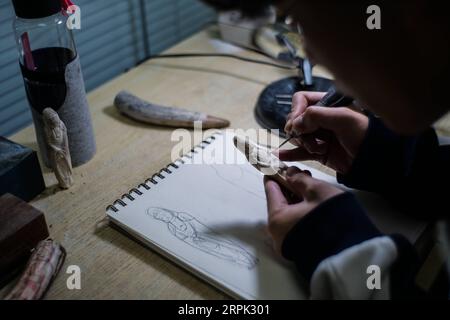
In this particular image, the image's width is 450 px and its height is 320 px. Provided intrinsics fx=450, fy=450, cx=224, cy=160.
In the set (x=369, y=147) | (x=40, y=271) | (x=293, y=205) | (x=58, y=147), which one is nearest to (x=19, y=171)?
(x=58, y=147)

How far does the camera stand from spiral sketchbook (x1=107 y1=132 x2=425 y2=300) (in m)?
0.56

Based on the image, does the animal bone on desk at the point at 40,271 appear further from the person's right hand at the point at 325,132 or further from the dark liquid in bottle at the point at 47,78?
the person's right hand at the point at 325,132

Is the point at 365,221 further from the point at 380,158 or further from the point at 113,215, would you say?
the point at 113,215

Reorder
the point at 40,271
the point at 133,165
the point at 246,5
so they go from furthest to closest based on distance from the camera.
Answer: the point at 133,165
the point at 40,271
the point at 246,5

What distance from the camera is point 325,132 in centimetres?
70

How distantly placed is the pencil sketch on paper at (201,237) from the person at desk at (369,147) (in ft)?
0.19

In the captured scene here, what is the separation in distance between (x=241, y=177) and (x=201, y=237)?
148mm

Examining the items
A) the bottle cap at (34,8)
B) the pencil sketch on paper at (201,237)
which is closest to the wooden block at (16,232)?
the pencil sketch on paper at (201,237)

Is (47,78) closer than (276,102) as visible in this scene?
Yes

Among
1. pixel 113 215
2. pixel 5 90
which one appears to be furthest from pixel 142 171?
pixel 5 90

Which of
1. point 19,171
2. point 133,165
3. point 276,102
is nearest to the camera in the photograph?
point 19,171

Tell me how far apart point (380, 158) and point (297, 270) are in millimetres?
205

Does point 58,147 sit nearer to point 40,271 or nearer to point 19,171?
point 19,171

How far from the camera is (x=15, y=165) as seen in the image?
66 centimetres
